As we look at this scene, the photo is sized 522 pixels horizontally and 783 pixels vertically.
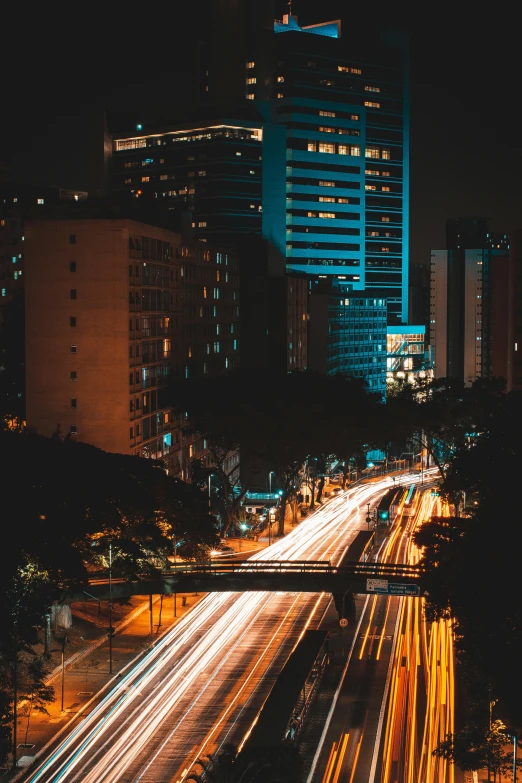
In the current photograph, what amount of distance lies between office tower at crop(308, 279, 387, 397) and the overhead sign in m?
89.2

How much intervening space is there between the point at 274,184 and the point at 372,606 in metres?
117

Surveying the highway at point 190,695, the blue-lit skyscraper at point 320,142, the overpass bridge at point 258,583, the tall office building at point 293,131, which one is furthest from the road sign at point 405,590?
the blue-lit skyscraper at point 320,142

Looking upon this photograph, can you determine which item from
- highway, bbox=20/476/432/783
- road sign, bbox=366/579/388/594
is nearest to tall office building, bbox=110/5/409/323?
highway, bbox=20/476/432/783

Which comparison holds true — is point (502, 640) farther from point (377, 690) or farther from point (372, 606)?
point (372, 606)

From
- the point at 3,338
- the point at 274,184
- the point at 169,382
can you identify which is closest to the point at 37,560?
the point at 169,382

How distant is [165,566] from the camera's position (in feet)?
180

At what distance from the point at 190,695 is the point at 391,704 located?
8.39m

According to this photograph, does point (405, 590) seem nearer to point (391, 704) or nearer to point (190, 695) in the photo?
point (391, 704)

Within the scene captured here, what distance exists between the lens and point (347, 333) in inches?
6176

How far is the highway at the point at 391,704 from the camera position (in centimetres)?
3700

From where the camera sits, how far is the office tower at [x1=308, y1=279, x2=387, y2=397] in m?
142

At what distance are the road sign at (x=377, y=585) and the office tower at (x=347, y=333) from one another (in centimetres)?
8914

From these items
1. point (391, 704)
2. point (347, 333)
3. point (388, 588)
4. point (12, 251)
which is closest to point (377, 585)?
point (388, 588)

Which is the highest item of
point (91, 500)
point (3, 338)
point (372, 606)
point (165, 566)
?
point (3, 338)
